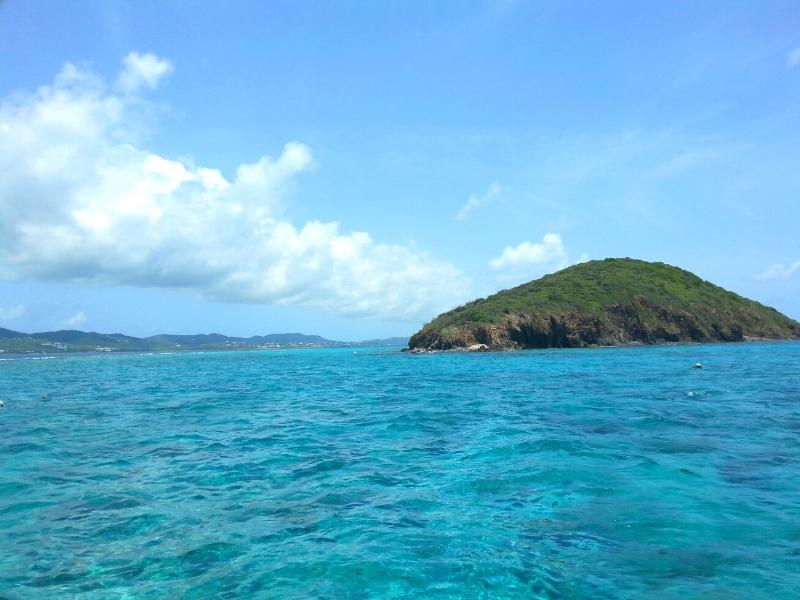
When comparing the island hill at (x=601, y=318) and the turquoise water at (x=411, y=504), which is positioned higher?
the island hill at (x=601, y=318)

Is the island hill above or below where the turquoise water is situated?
above

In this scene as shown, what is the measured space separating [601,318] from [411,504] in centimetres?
10760

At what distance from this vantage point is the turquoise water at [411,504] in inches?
327

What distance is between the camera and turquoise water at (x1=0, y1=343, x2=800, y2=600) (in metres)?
8.30

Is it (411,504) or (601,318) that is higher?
(601,318)

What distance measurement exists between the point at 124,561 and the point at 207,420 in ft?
52.2

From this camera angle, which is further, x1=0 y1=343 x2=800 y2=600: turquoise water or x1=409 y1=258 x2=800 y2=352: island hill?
x1=409 y1=258 x2=800 y2=352: island hill

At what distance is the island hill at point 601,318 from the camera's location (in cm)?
10644

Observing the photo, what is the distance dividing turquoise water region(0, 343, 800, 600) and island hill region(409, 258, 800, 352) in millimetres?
81213

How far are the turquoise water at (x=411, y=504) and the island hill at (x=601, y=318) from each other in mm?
81213

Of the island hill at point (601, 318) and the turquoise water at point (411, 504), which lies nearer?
the turquoise water at point (411, 504)

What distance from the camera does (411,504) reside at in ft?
38.5

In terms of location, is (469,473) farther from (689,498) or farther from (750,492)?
(750,492)

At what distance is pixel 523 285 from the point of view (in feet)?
447
